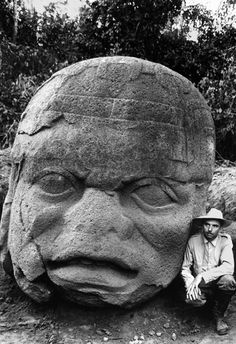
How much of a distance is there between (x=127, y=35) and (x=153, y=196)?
317 inches

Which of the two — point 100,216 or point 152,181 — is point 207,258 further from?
point 100,216

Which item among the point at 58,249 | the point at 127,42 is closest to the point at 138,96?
the point at 58,249

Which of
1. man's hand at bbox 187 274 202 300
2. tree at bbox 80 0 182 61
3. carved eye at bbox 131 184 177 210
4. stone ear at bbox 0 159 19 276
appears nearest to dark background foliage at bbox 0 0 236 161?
tree at bbox 80 0 182 61

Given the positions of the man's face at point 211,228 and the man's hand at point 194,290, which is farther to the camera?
the man's face at point 211,228

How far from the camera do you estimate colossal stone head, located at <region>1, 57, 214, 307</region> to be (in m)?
3.64

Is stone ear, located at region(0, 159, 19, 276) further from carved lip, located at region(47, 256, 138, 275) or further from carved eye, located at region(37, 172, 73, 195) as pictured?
carved lip, located at region(47, 256, 138, 275)

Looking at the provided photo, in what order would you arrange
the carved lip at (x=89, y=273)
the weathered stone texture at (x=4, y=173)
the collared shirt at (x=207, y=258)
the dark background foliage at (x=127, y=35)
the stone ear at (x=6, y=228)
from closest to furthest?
the carved lip at (x=89, y=273) < the collared shirt at (x=207, y=258) < the stone ear at (x=6, y=228) < the weathered stone texture at (x=4, y=173) < the dark background foliage at (x=127, y=35)

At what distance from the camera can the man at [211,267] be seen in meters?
3.65

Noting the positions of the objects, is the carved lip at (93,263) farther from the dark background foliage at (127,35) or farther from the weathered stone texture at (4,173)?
the dark background foliage at (127,35)

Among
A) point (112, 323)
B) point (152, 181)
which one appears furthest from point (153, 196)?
point (112, 323)

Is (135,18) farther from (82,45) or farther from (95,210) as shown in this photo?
(95,210)

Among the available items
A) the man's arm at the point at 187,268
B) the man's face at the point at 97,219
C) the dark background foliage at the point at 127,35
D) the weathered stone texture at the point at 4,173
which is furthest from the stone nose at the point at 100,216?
the dark background foliage at the point at 127,35

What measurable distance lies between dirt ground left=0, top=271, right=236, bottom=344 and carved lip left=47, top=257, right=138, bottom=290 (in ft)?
1.17

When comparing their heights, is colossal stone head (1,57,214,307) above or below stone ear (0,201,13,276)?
above
